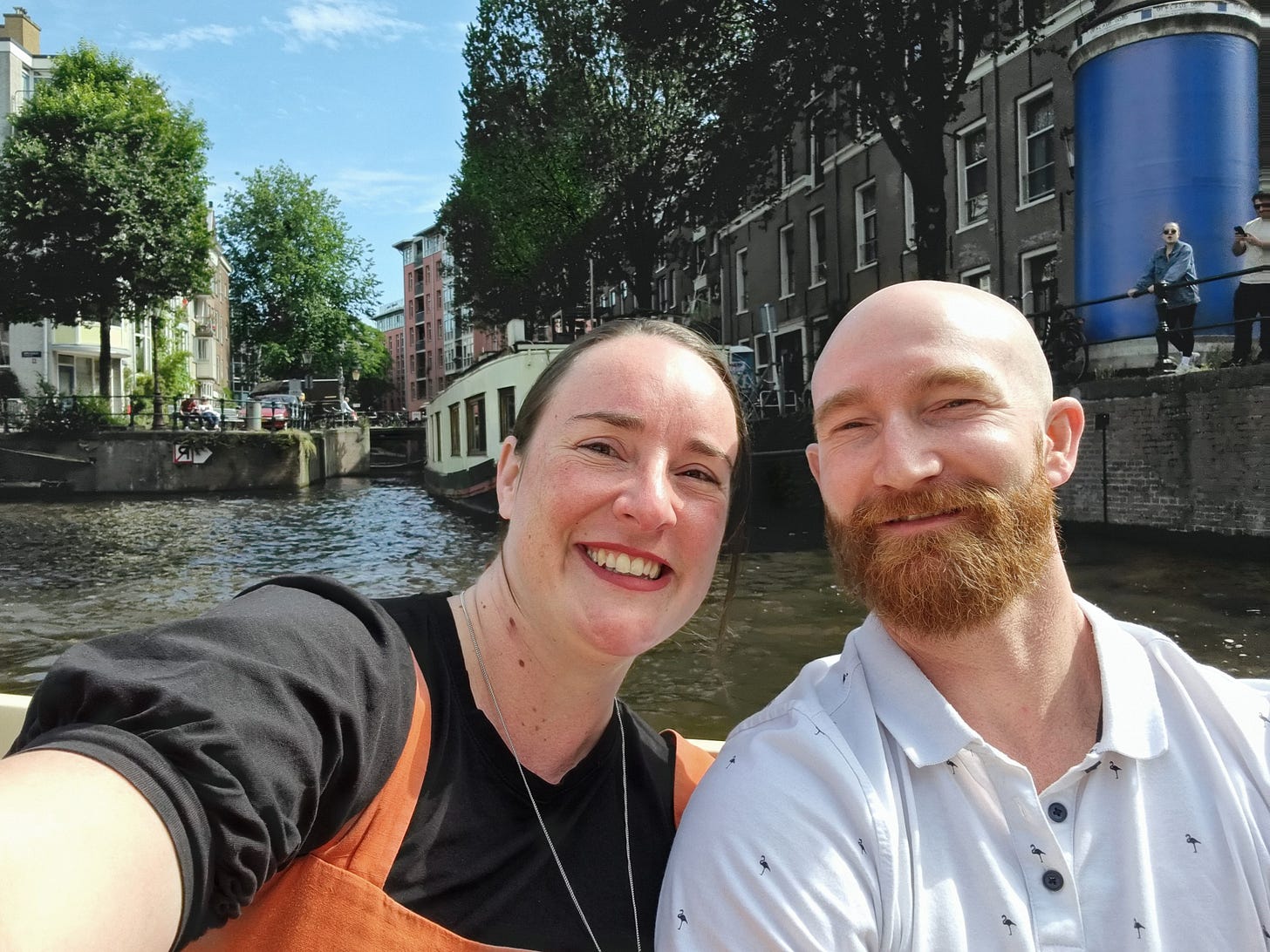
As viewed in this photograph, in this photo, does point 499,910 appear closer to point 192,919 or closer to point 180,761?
point 192,919

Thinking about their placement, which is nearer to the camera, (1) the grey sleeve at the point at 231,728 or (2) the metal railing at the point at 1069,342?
(1) the grey sleeve at the point at 231,728

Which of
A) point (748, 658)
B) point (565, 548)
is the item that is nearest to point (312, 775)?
point (565, 548)

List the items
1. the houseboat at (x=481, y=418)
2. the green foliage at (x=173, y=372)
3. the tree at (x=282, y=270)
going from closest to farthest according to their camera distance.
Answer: the houseboat at (x=481, y=418) < the green foliage at (x=173, y=372) < the tree at (x=282, y=270)

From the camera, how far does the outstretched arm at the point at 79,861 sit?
2.72 ft

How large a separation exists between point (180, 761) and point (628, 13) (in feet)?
61.8

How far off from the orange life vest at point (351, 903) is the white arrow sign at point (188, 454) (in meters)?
28.3

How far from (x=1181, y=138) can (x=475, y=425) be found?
14977mm

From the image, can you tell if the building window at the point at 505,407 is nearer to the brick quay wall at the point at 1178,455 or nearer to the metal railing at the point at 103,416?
the brick quay wall at the point at 1178,455

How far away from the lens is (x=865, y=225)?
2355 cm

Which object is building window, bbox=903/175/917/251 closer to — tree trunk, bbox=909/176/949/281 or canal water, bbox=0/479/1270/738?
tree trunk, bbox=909/176/949/281

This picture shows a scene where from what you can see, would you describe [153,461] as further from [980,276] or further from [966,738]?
[966,738]

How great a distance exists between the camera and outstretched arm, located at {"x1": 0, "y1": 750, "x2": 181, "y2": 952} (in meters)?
0.83

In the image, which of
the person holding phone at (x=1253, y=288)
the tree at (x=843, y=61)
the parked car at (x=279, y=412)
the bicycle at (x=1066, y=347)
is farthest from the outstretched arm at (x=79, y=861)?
the parked car at (x=279, y=412)

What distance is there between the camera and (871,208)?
23.3 meters
